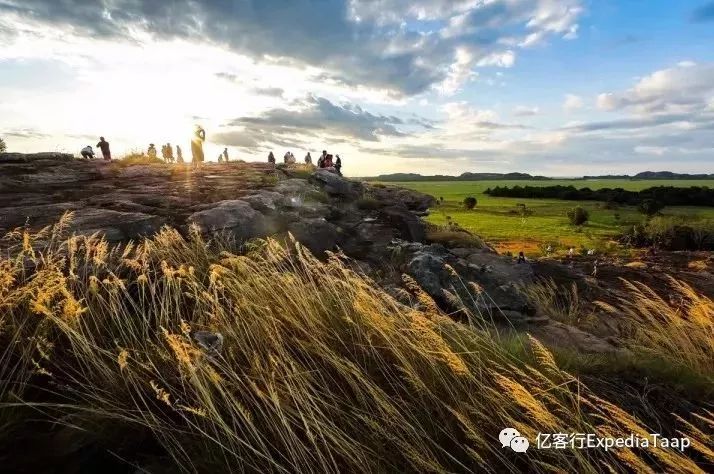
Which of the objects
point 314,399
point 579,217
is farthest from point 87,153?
point 579,217

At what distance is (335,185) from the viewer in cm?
1866

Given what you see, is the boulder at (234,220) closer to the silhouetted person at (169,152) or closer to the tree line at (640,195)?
the silhouetted person at (169,152)

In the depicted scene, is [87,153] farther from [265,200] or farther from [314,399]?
[314,399]

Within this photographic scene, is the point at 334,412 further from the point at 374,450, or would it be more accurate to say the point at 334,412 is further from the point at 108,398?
the point at 108,398

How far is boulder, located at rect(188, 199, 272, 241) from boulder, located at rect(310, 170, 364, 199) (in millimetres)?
6832

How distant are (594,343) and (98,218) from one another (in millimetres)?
10202

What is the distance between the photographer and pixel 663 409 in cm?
390

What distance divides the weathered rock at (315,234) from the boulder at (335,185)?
636cm

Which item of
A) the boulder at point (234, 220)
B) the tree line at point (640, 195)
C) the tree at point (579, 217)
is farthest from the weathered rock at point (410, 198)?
the tree line at point (640, 195)

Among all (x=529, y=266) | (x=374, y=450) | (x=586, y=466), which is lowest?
(x=529, y=266)

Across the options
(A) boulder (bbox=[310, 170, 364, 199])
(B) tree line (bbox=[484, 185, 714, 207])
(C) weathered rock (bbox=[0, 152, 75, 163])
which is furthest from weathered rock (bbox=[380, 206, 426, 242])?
(B) tree line (bbox=[484, 185, 714, 207])

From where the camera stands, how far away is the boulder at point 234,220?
10562 mm

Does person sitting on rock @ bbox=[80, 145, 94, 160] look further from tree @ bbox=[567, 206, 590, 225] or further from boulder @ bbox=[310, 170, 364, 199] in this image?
tree @ bbox=[567, 206, 590, 225]

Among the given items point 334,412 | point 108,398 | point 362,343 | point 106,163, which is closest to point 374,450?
point 334,412
